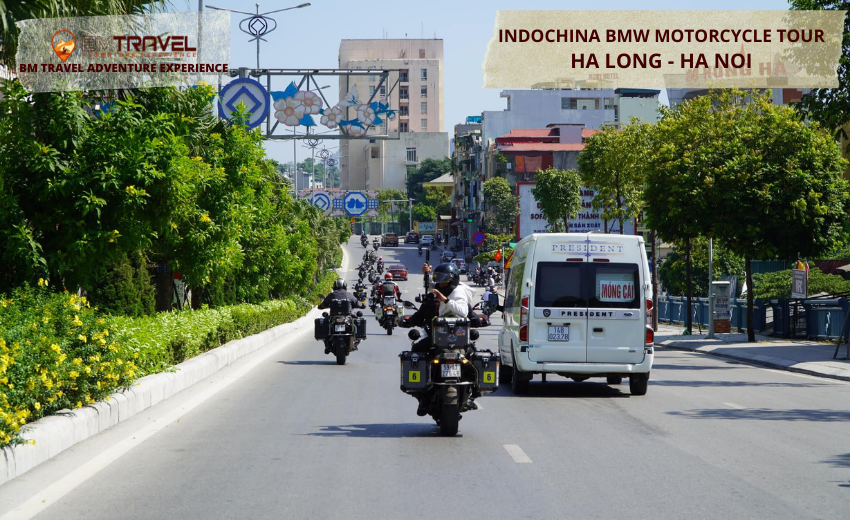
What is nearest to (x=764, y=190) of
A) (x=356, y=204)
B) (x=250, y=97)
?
(x=250, y=97)

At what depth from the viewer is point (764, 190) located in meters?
31.1

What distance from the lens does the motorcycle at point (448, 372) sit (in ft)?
37.0

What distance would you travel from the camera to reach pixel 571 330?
16031 mm

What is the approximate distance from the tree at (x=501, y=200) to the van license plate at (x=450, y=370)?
105m

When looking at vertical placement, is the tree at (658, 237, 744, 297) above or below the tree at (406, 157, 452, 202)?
below

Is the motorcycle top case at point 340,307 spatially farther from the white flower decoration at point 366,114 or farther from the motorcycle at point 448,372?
the white flower decoration at point 366,114

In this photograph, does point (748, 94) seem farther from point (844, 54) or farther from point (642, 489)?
point (642, 489)

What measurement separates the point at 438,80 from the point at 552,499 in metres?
167

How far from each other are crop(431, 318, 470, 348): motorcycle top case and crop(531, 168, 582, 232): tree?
66012mm

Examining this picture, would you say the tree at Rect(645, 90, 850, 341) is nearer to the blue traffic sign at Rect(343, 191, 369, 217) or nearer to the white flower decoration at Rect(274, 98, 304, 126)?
the white flower decoration at Rect(274, 98, 304, 126)

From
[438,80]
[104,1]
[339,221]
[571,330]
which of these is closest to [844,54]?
[571,330]

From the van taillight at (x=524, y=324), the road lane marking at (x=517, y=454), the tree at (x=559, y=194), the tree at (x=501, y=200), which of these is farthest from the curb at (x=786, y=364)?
the tree at (x=501, y=200)

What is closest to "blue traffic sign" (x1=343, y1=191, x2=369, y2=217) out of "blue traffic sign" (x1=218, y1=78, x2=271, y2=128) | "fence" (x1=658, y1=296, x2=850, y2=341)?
"fence" (x1=658, y1=296, x2=850, y2=341)

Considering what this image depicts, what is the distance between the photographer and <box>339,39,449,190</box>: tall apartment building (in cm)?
16112
